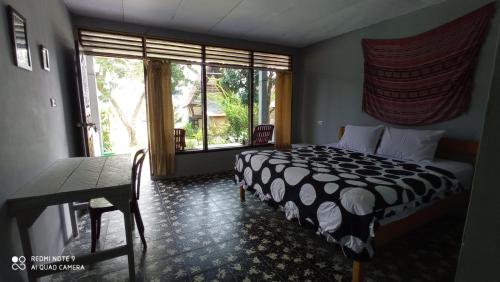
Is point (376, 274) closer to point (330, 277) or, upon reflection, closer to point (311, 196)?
point (330, 277)

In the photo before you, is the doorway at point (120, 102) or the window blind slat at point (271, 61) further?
the doorway at point (120, 102)

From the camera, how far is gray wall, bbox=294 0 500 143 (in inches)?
102

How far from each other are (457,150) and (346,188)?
79.2 inches

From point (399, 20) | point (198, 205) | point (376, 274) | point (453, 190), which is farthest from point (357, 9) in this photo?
point (198, 205)

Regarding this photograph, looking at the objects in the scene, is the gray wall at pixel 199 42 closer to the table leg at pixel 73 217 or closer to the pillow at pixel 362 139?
the table leg at pixel 73 217

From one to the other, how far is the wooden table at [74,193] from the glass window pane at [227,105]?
372cm

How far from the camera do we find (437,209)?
7.18ft

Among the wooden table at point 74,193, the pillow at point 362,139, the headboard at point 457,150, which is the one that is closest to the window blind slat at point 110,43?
the wooden table at point 74,193

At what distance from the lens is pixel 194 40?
161 inches

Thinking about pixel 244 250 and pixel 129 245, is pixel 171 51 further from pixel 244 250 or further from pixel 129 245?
pixel 244 250

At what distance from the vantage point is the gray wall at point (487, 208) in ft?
1.55

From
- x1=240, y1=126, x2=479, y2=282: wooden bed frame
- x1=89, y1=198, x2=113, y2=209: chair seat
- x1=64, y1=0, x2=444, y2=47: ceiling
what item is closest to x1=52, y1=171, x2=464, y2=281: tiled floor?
x1=240, y1=126, x2=479, y2=282: wooden bed frame

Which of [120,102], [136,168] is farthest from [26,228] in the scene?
[120,102]

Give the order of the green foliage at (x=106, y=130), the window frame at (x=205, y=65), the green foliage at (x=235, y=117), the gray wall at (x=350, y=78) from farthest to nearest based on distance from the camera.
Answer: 1. the green foliage at (x=106, y=130)
2. the green foliage at (x=235, y=117)
3. the window frame at (x=205, y=65)
4. the gray wall at (x=350, y=78)
